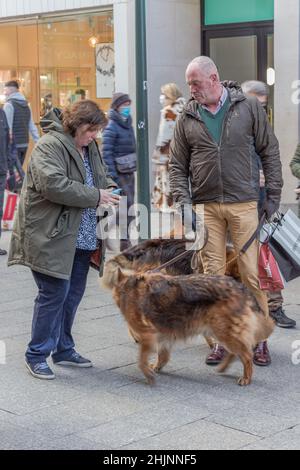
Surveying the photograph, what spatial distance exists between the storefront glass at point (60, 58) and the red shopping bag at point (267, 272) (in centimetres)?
897

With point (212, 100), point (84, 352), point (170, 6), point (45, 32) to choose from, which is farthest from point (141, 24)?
point (45, 32)

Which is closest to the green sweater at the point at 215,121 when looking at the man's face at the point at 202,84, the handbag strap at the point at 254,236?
the man's face at the point at 202,84

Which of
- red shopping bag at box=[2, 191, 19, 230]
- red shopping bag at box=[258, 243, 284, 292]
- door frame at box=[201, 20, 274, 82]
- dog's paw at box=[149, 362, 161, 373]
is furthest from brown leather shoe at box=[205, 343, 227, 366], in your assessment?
door frame at box=[201, 20, 274, 82]

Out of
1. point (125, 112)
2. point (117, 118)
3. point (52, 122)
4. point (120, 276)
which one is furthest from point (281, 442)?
point (125, 112)

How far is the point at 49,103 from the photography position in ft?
54.7

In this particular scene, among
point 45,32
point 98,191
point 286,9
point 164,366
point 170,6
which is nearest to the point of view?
point 98,191

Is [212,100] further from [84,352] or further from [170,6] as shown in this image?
[170,6]

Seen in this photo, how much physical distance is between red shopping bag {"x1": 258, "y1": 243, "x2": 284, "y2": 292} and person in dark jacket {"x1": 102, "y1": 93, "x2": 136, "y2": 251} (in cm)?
401

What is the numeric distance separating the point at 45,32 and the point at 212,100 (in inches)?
431

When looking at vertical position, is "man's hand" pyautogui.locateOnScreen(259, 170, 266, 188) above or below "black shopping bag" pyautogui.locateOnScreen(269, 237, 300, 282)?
above

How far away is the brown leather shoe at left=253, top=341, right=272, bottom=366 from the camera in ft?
20.2

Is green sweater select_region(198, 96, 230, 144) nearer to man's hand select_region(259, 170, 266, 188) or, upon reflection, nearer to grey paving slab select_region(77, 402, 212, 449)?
man's hand select_region(259, 170, 266, 188)

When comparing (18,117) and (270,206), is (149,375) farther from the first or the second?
(18,117)

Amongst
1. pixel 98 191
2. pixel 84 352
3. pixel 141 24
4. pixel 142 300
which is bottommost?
pixel 84 352
